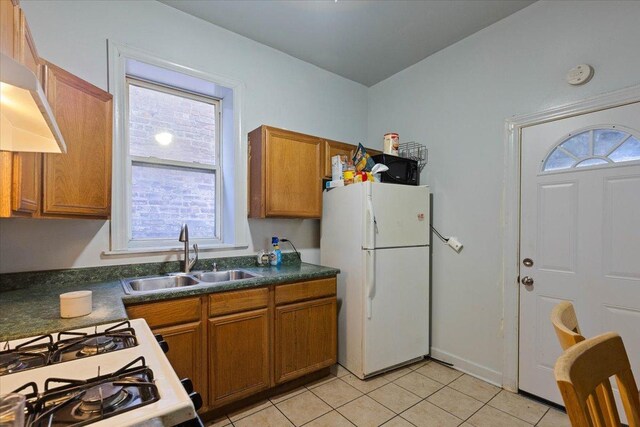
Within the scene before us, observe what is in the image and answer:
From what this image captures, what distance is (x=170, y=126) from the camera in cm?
249

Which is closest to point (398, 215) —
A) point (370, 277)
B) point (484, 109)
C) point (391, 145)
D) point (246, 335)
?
point (370, 277)

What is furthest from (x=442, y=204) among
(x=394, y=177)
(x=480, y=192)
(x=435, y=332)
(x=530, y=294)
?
(x=435, y=332)

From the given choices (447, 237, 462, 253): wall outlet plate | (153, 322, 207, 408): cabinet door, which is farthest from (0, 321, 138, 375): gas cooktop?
(447, 237, 462, 253): wall outlet plate

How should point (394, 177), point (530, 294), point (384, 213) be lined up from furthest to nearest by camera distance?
point (394, 177) → point (384, 213) → point (530, 294)

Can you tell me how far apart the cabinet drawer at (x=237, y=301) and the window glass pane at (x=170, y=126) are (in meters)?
1.29

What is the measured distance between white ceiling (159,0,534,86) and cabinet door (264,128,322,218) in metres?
0.85

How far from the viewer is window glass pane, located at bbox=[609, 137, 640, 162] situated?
5.76ft

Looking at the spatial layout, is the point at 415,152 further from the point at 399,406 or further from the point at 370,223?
the point at 399,406

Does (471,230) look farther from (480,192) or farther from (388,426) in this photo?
(388,426)

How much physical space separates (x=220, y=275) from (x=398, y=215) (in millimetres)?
1531

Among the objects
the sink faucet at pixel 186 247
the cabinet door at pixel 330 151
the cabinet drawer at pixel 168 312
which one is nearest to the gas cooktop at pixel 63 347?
the cabinet drawer at pixel 168 312

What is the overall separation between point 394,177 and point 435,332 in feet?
4.83

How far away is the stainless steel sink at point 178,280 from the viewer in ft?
6.62

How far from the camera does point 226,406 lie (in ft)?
6.50
